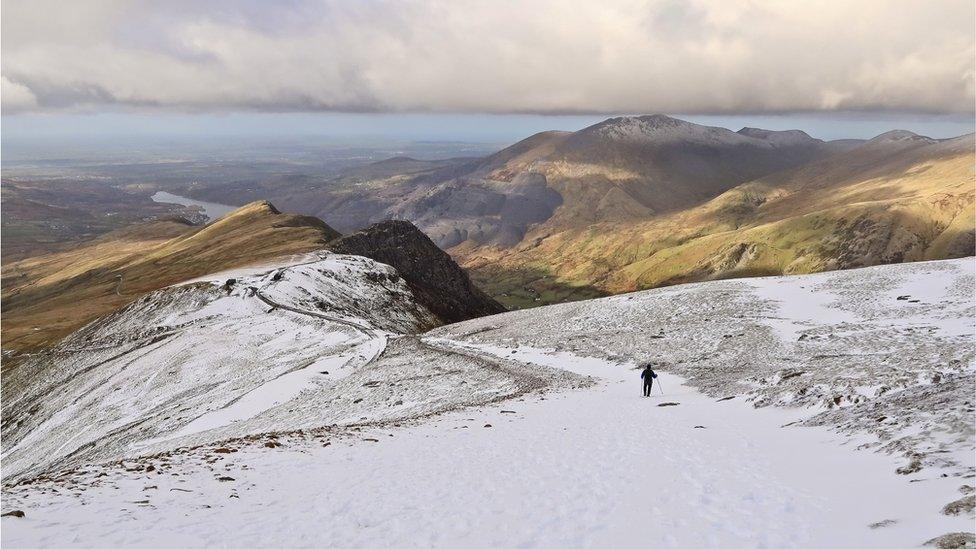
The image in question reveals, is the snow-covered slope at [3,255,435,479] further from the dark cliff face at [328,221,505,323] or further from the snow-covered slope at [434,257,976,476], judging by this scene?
the snow-covered slope at [434,257,976,476]

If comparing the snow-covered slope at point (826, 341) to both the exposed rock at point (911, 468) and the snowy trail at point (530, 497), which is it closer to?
the exposed rock at point (911, 468)

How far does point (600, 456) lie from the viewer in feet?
60.8

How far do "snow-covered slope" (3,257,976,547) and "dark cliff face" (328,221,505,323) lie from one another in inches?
2219

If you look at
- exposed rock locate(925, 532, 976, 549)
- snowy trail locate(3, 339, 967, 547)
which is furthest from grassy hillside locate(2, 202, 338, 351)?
exposed rock locate(925, 532, 976, 549)


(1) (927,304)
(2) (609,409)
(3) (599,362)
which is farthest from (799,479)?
(1) (927,304)

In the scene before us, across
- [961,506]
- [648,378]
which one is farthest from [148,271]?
[961,506]

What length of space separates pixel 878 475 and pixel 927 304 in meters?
36.6

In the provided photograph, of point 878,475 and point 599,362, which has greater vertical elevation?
point 878,475

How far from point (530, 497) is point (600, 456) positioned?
481cm

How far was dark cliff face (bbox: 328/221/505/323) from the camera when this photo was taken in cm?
9906

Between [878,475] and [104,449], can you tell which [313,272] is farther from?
[878,475]

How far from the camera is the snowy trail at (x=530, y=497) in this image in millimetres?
11234

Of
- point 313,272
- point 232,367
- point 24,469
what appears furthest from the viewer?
point 313,272

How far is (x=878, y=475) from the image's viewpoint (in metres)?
13.0
